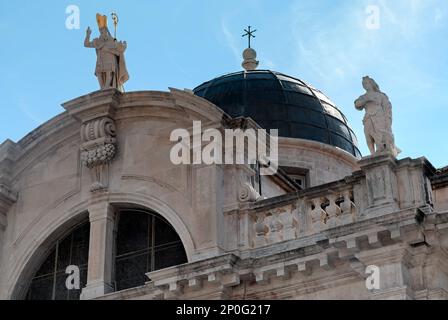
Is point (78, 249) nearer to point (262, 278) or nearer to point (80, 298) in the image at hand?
point (80, 298)

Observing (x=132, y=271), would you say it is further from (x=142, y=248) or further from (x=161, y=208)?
(x=161, y=208)

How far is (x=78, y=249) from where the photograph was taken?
18375 mm

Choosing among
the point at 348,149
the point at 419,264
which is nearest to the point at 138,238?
the point at 419,264

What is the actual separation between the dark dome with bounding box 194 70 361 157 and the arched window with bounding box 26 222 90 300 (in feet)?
17.2

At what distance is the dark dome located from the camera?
22.3 meters

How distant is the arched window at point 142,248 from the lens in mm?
17219

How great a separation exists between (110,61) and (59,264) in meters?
3.78

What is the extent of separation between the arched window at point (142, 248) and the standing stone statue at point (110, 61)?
2472 mm

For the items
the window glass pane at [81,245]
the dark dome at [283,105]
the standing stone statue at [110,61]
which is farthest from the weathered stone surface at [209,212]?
the dark dome at [283,105]

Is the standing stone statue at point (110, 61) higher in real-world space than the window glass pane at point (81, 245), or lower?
higher

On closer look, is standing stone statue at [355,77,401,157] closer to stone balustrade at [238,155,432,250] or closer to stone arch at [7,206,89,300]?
stone balustrade at [238,155,432,250]

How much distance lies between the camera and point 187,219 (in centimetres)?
1681

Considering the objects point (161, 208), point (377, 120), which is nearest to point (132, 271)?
point (161, 208)

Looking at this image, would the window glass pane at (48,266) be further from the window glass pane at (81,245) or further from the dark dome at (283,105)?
the dark dome at (283,105)
